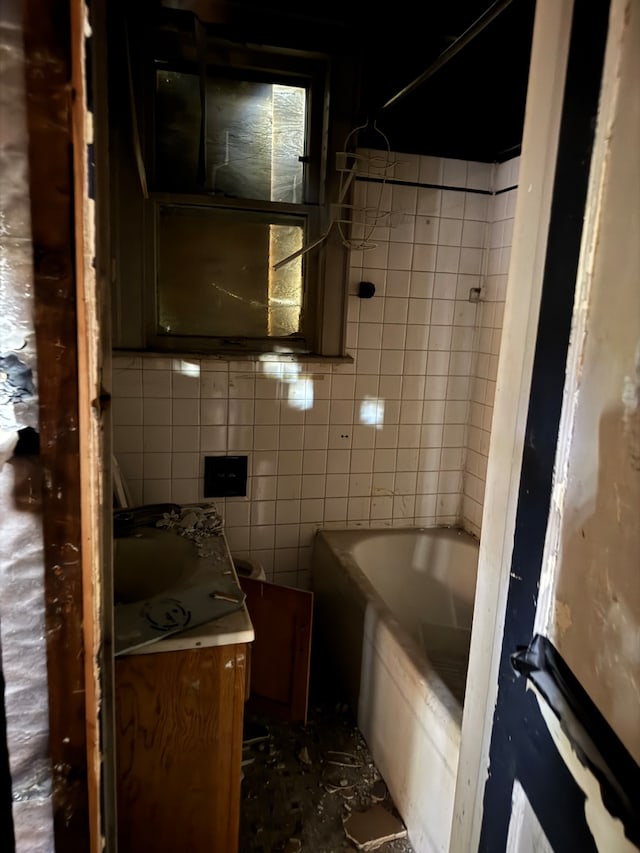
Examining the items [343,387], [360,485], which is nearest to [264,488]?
[360,485]

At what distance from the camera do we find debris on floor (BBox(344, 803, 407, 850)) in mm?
1618

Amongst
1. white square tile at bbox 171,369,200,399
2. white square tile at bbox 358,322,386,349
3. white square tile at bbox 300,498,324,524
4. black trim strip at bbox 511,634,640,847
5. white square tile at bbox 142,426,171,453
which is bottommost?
white square tile at bbox 300,498,324,524

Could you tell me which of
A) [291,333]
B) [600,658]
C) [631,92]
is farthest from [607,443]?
[291,333]

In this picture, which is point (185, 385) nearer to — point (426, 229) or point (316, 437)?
point (316, 437)

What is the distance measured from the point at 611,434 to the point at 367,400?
1826 mm

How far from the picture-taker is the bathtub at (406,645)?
1.52 meters

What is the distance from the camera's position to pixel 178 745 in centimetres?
134

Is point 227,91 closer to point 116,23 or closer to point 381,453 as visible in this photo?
point 116,23

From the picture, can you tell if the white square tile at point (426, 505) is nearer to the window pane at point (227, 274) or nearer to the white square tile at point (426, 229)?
the window pane at point (227, 274)

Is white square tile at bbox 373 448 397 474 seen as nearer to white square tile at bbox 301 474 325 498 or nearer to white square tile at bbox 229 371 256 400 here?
white square tile at bbox 301 474 325 498

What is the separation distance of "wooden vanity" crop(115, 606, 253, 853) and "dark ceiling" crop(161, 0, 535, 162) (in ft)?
5.48

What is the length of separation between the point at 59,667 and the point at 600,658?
677 mm

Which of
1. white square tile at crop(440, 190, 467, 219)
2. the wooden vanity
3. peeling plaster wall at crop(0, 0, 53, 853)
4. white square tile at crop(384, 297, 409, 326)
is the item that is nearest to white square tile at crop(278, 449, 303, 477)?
white square tile at crop(384, 297, 409, 326)

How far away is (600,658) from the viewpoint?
1.98ft
